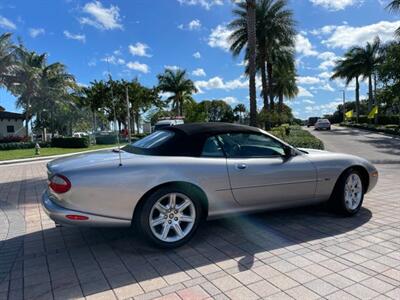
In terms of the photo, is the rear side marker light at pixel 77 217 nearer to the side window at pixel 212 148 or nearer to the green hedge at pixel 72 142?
the side window at pixel 212 148

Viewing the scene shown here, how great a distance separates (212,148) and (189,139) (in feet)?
0.99

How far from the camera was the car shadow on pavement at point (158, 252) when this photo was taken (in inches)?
128

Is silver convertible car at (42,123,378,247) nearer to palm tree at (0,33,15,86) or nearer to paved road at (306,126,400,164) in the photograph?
paved road at (306,126,400,164)

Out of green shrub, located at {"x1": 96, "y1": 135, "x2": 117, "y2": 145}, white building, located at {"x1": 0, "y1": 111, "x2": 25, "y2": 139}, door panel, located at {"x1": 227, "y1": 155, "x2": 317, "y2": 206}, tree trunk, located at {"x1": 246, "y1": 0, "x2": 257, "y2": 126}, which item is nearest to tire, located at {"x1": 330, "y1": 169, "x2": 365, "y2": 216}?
door panel, located at {"x1": 227, "y1": 155, "x2": 317, "y2": 206}

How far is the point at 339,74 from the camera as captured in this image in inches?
1737

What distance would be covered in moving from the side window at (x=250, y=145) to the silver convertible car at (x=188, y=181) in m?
0.01

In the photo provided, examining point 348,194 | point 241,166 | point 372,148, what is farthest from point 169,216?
point 372,148

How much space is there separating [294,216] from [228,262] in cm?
187

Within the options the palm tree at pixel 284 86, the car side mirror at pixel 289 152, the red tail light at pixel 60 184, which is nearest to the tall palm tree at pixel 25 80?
the palm tree at pixel 284 86

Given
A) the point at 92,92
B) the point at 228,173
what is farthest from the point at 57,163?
the point at 92,92

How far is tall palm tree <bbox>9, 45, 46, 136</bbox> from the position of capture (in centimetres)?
3131

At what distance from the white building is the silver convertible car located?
37.4m

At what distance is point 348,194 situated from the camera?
16.4 feet

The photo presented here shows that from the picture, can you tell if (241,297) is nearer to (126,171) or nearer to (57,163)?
(126,171)
